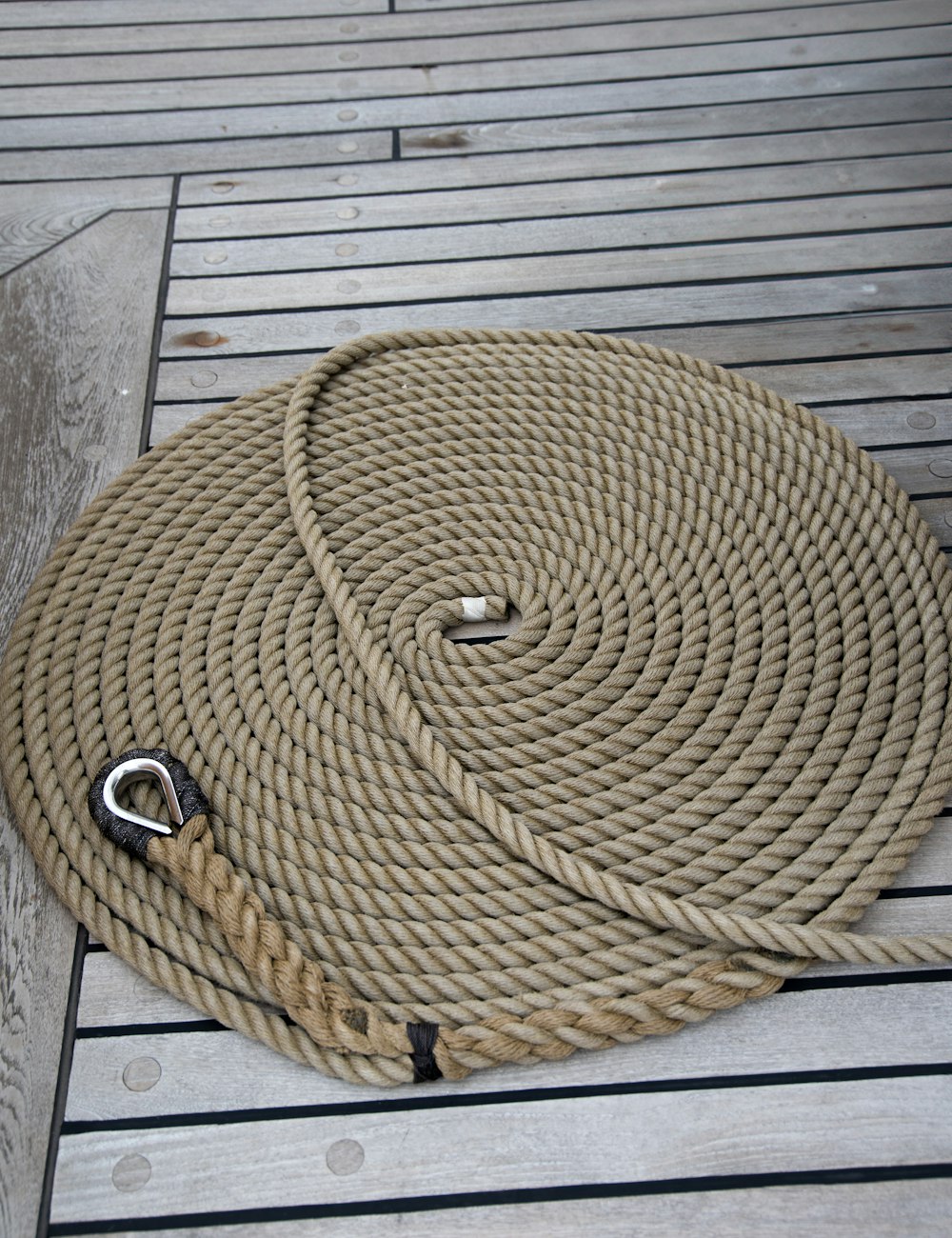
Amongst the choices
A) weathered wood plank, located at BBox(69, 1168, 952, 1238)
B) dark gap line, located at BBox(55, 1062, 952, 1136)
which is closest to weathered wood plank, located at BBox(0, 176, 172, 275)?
dark gap line, located at BBox(55, 1062, 952, 1136)

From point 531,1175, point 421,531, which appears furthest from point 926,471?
point 531,1175

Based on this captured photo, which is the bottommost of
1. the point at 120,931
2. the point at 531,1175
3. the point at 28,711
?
the point at 531,1175

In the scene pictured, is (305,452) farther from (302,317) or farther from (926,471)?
(926,471)

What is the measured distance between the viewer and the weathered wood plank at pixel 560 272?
2.04 meters

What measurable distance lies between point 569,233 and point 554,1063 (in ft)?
4.79

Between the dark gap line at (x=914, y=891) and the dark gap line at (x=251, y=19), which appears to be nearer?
the dark gap line at (x=914, y=891)

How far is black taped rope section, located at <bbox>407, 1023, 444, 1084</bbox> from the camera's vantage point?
1.23 m

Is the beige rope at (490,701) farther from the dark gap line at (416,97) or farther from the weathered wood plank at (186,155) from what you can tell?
the dark gap line at (416,97)

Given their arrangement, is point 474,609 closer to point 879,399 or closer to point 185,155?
point 879,399

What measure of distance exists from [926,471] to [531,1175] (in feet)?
3.82

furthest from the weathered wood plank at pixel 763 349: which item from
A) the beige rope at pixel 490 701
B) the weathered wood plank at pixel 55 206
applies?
the weathered wood plank at pixel 55 206

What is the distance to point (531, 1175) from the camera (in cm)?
120

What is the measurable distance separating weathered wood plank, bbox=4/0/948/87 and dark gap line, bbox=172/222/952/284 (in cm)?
55

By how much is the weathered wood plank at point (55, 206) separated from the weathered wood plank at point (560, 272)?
0.26 metres
